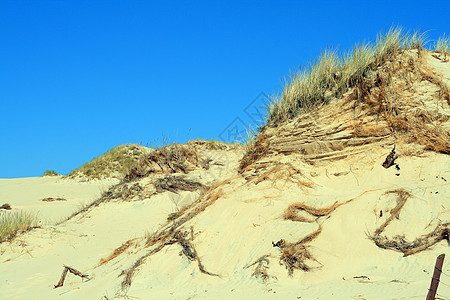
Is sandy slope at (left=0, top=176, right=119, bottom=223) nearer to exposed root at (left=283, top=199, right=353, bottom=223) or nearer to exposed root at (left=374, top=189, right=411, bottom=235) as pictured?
exposed root at (left=283, top=199, right=353, bottom=223)

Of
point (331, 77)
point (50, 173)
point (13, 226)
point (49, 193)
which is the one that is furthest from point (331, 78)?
point (50, 173)

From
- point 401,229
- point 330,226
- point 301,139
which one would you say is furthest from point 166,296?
point 301,139

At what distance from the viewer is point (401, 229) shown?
5.36 m

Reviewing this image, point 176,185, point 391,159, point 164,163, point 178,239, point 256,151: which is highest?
point 164,163

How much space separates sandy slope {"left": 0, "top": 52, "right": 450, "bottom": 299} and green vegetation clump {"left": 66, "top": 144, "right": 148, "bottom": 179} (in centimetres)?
1263

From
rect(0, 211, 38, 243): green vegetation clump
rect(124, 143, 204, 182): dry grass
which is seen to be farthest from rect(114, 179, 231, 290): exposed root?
rect(124, 143, 204, 182): dry grass

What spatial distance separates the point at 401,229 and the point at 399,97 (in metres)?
2.91

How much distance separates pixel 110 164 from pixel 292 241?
18.6m

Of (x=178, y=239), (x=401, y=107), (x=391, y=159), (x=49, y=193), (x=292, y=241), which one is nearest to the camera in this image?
(x=292, y=241)

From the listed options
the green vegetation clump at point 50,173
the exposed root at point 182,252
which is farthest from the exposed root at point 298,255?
the green vegetation clump at point 50,173

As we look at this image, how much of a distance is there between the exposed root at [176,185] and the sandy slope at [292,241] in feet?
9.52

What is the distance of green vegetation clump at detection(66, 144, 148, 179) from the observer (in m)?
22.2

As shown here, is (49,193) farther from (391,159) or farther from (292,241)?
(391,159)

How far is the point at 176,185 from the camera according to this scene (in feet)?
39.6
